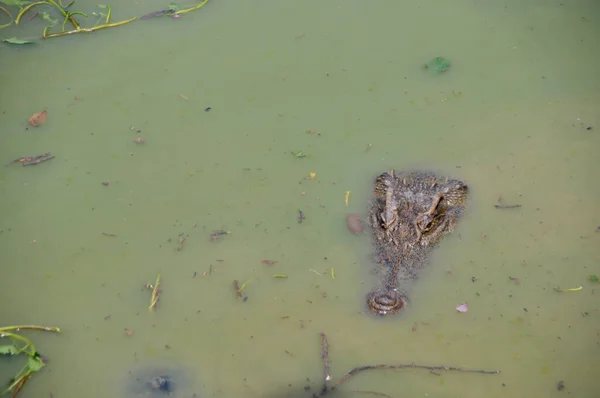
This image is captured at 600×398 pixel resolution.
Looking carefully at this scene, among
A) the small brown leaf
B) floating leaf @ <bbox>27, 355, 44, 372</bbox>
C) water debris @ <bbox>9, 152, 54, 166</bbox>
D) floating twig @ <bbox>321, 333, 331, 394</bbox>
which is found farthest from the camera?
the small brown leaf

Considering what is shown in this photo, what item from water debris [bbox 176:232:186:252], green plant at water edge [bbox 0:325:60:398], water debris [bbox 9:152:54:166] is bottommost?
green plant at water edge [bbox 0:325:60:398]

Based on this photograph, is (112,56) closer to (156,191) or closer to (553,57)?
(156,191)

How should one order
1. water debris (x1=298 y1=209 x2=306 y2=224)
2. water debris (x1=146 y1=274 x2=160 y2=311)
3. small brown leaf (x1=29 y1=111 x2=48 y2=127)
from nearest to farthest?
water debris (x1=146 y1=274 x2=160 y2=311) < water debris (x1=298 y1=209 x2=306 y2=224) < small brown leaf (x1=29 y1=111 x2=48 y2=127)

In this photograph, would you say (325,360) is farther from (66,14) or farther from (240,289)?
(66,14)

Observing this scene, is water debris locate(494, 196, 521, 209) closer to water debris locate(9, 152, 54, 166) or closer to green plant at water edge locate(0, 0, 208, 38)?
green plant at water edge locate(0, 0, 208, 38)

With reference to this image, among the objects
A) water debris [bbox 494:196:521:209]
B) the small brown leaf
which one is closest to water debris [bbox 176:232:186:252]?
the small brown leaf

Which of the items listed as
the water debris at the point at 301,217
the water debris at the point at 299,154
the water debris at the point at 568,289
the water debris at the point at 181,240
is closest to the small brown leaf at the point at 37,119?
the water debris at the point at 181,240

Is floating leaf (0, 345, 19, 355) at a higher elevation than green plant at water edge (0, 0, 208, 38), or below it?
below
